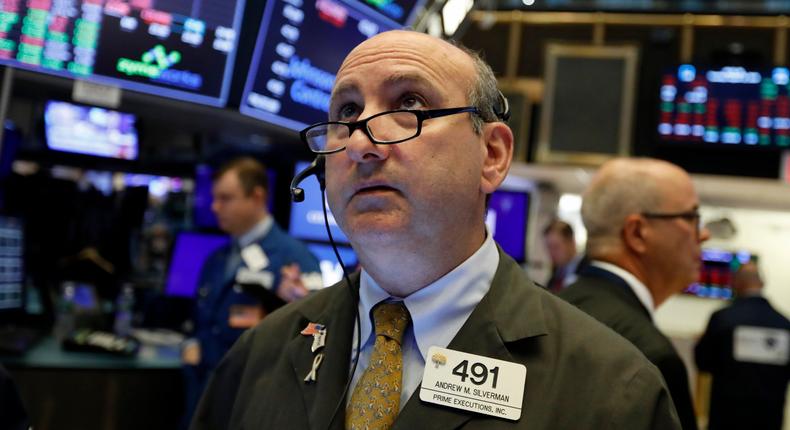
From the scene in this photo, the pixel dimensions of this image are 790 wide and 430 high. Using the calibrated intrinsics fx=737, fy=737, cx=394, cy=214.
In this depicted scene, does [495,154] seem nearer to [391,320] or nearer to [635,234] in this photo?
[391,320]

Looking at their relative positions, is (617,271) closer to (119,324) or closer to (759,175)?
(119,324)

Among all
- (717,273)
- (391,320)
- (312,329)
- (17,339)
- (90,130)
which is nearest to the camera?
(391,320)

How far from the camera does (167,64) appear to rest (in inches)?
101

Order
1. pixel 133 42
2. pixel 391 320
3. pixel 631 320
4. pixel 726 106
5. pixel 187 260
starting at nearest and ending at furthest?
pixel 391 320, pixel 631 320, pixel 133 42, pixel 187 260, pixel 726 106

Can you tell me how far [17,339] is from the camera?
2865mm

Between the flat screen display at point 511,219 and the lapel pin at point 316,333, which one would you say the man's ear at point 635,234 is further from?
the flat screen display at point 511,219

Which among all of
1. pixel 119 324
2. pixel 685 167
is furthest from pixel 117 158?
pixel 685 167

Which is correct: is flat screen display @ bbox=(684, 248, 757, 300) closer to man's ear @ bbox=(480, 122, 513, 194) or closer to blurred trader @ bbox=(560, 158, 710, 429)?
blurred trader @ bbox=(560, 158, 710, 429)

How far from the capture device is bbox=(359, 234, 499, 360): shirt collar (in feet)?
4.01

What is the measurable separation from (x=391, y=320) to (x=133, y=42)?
168cm

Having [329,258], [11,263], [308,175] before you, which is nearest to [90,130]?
[11,263]

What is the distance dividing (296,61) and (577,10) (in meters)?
5.12

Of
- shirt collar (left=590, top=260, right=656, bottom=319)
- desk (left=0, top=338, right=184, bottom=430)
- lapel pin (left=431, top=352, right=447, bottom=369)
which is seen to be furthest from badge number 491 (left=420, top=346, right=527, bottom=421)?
desk (left=0, top=338, right=184, bottom=430)

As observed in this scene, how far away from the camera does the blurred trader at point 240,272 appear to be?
9.73 feet
